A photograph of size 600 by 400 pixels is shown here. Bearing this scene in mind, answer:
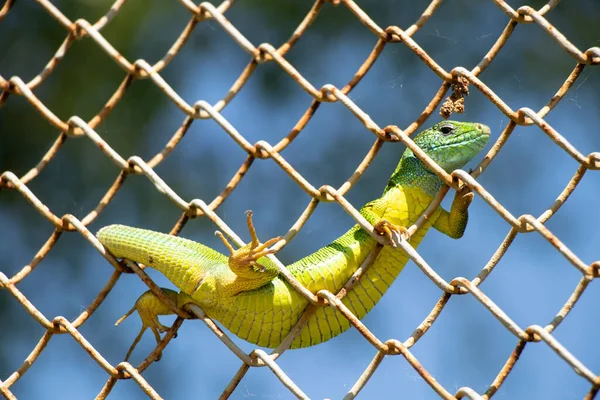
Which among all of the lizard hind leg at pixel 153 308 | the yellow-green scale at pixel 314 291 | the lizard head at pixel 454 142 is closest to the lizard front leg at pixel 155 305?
the lizard hind leg at pixel 153 308

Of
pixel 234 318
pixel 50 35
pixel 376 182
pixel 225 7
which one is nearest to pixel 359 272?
pixel 234 318

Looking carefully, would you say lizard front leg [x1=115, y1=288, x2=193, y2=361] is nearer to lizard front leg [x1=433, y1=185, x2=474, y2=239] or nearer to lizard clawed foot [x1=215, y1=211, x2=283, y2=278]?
lizard clawed foot [x1=215, y1=211, x2=283, y2=278]

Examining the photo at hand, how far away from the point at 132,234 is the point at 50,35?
13.6ft

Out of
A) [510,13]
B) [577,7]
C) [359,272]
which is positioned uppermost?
[577,7]

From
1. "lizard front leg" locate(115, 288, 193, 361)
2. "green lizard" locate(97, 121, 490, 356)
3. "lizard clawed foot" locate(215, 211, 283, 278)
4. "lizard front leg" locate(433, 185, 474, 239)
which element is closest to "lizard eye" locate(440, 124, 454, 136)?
"green lizard" locate(97, 121, 490, 356)

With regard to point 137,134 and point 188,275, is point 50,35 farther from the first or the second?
point 188,275

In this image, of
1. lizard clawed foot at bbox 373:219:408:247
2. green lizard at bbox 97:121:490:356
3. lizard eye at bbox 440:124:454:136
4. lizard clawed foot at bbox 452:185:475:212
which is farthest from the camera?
lizard eye at bbox 440:124:454:136

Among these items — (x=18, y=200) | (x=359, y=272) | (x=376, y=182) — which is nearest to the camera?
(x=359, y=272)

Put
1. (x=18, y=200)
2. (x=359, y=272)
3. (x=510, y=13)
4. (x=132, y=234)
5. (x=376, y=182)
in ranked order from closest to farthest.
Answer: (x=510, y=13) < (x=359, y=272) < (x=132, y=234) < (x=376, y=182) < (x=18, y=200)

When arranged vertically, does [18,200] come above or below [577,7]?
below

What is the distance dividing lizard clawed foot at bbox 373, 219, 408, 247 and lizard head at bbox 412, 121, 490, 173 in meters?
0.49

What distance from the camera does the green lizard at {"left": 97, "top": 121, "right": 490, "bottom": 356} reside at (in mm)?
3371

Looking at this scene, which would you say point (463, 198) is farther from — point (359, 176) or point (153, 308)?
point (153, 308)

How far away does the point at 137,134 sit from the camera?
22.9 ft
